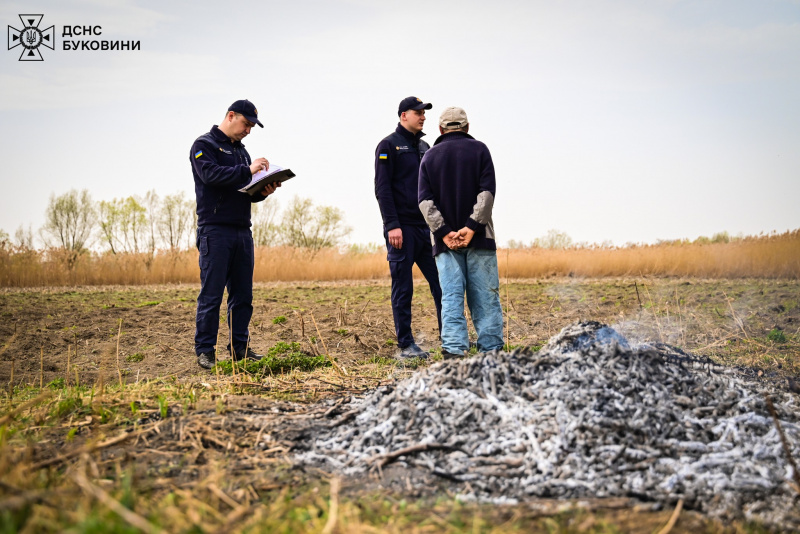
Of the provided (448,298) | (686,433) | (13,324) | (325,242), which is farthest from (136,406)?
(325,242)

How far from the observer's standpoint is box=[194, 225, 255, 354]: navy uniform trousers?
18.2 ft

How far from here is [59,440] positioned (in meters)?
3.33

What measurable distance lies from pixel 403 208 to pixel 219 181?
1.76m

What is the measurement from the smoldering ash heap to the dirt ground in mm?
1630

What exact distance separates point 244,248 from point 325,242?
2217cm

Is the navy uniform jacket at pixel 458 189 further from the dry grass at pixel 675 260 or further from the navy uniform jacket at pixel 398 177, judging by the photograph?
the dry grass at pixel 675 260

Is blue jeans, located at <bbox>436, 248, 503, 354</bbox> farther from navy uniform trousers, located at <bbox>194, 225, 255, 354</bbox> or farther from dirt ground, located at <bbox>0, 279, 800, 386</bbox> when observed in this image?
navy uniform trousers, located at <bbox>194, 225, 255, 354</bbox>

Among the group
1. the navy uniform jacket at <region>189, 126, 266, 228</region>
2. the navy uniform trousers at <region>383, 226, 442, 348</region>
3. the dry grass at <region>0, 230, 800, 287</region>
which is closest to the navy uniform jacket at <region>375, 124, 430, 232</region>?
the navy uniform trousers at <region>383, 226, 442, 348</region>

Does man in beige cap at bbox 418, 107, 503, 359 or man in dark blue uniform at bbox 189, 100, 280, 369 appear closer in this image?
man in beige cap at bbox 418, 107, 503, 359

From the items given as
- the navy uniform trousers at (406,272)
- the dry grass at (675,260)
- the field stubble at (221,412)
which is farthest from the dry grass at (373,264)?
the navy uniform trousers at (406,272)

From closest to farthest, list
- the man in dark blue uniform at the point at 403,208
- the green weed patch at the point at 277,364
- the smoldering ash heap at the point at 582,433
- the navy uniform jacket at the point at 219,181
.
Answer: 1. the smoldering ash heap at the point at 582,433
2. the green weed patch at the point at 277,364
3. the navy uniform jacket at the point at 219,181
4. the man in dark blue uniform at the point at 403,208

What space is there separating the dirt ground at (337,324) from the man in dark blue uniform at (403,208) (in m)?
0.65

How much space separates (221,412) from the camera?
12.0 feet

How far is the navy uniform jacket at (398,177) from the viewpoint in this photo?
5.97m
